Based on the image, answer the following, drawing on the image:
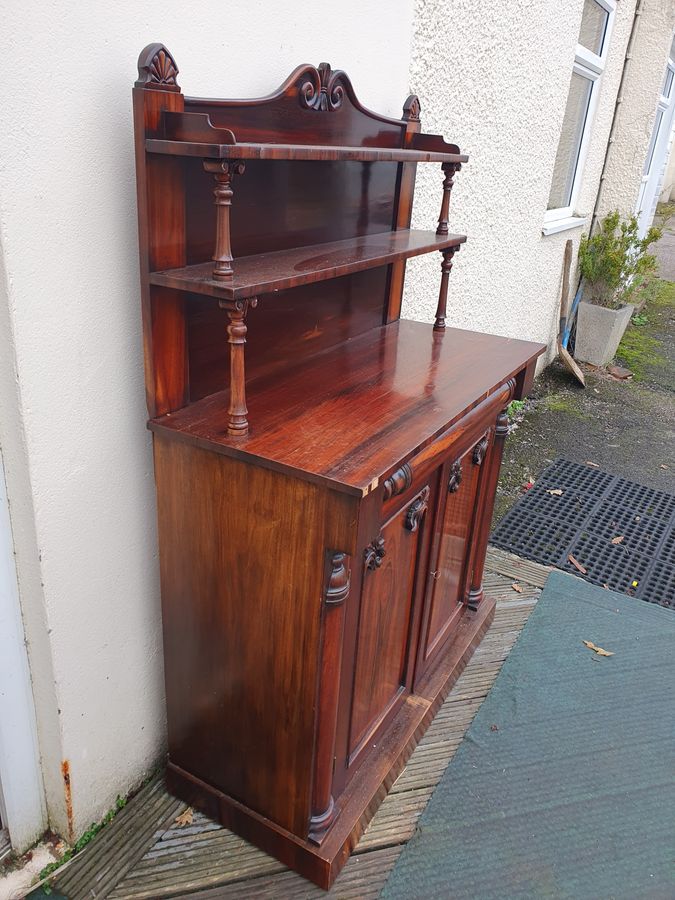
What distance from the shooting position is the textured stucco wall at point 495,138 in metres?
2.58

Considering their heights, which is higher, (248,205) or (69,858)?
(248,205)

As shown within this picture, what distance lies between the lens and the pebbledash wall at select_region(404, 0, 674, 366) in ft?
8.58

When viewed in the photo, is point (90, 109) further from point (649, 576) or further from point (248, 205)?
point (649, 576)

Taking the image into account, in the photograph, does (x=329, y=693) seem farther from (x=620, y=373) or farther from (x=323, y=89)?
(x=620, y=373)

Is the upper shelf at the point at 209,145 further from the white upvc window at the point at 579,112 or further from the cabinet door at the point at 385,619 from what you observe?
the white upvc window at the point at 579,112

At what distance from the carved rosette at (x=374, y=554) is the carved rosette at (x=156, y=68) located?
0.99 m

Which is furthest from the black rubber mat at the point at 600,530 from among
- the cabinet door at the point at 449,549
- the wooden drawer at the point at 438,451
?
the wooden drawer at the point at 438,451

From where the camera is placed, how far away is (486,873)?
5.76ft

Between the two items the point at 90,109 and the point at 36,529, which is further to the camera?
the point at 36,529

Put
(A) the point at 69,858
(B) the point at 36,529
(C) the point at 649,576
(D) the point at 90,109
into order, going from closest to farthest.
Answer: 1. (D) the point at 90,109
2. (B) the point at 36,529
3. (A) the point at 69,858
4. (C) the point at 649,576

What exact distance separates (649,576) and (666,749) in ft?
3.29

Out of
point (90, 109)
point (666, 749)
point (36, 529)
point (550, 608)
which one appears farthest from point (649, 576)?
point (90, 109)

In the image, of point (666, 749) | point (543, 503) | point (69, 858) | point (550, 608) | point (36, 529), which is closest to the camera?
point (36, 529)

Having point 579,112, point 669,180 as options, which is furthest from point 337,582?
point 669,180
